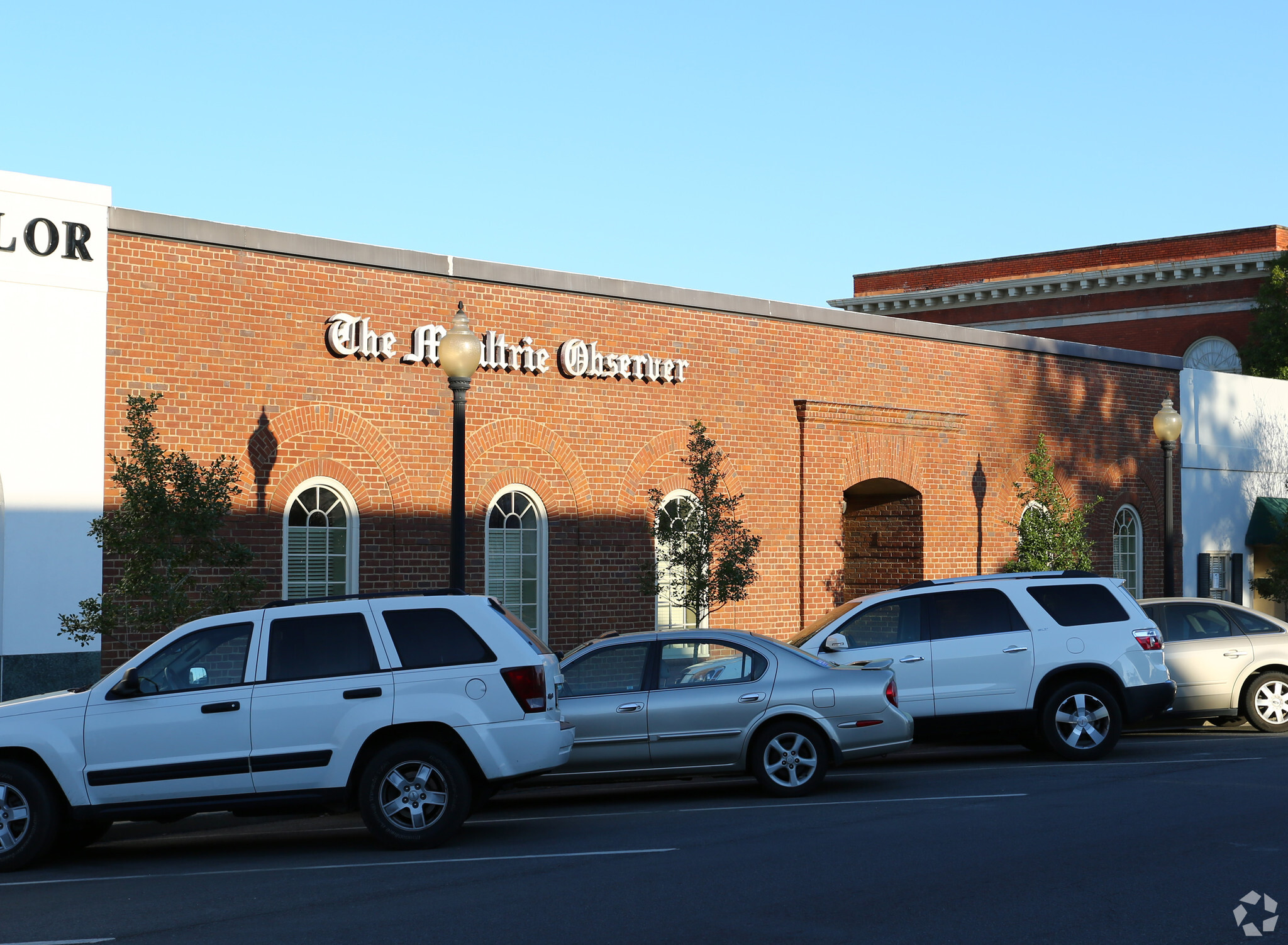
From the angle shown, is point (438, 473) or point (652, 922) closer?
point (652, 922)

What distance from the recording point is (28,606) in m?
13.7

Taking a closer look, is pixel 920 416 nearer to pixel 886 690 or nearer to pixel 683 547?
pixel 683 547

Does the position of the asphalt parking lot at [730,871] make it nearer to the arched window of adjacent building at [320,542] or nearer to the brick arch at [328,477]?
the arched window of adjacent building at [320,542]

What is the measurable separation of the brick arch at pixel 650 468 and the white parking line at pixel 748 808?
24.4 ft

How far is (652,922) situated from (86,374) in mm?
9596

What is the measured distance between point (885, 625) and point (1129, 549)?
1466 centimetres

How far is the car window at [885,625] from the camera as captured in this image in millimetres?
13727

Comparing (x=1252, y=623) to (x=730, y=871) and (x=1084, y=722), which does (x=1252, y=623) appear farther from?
(x=730, y=871)

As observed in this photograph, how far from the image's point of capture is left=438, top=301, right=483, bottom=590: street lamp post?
12.6m

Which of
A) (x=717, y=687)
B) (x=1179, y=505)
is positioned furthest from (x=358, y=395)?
(x=1179, y=505)

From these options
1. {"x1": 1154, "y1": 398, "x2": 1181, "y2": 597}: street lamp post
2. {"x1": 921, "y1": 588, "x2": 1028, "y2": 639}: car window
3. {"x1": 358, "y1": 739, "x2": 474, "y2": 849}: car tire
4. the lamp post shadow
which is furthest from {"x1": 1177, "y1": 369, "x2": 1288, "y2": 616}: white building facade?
{"x1": 358, "y1": 739, "x2": 474, "y2": 849}: car tire

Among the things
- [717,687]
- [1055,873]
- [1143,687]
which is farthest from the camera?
[1143,687]

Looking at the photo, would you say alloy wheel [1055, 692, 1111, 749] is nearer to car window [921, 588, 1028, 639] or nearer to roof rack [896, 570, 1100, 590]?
car window [921, 588, 1028, 639]

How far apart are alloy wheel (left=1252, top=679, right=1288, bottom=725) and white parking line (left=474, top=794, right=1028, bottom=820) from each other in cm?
626
